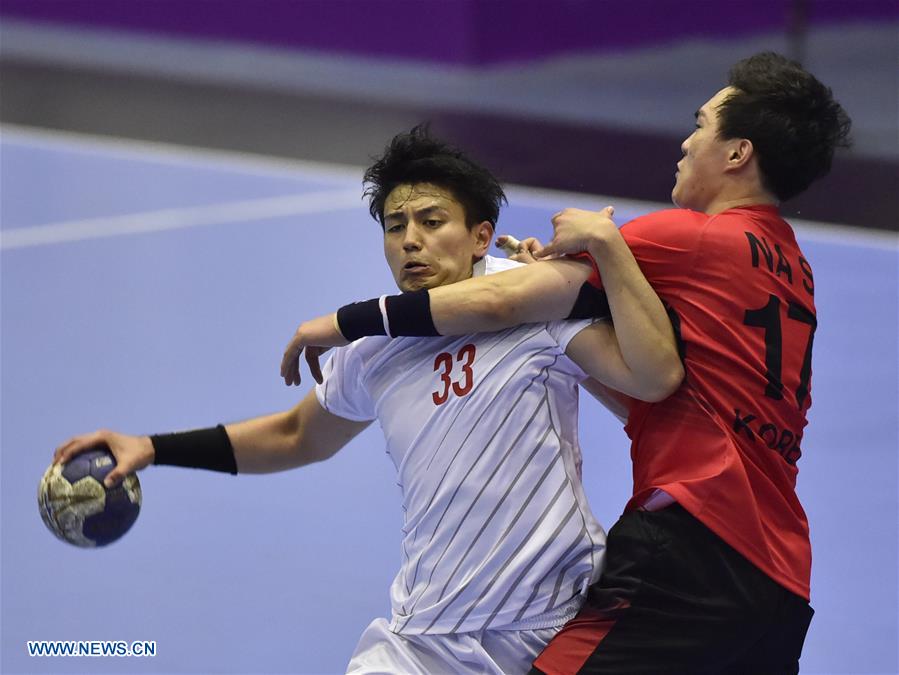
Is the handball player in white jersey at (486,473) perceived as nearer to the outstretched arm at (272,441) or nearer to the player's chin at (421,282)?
the player's chin at (421,282)

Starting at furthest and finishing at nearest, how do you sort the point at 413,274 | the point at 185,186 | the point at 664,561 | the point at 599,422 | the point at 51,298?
1. the point at 185,186
2. the point at 51,298
3. the point at 599,422
4. the point at 413,274
5. the point at 664,561

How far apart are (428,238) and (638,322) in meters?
0.66

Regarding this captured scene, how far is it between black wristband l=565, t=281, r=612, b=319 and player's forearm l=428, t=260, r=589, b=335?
0.6 inches

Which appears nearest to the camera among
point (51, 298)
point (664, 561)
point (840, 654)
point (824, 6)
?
point (664, 561)

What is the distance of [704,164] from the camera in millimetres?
3881

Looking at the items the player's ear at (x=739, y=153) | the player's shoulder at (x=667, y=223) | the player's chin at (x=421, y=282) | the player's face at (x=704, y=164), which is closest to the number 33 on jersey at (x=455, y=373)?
the player's chin at (x=421, y=282)

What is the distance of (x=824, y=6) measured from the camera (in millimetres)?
12461

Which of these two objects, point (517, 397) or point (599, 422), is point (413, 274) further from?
point (599, 422)

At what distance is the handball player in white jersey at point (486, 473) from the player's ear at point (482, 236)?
0.11 meters

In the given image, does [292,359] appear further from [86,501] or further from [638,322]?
[638,322]

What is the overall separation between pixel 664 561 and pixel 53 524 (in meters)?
A: 1.65

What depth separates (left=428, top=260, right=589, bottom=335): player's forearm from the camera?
3.61 m

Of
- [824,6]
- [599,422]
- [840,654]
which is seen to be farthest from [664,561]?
[824,6]

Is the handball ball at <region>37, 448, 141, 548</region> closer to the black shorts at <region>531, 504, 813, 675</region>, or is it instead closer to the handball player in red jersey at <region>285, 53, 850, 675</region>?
the handball player in red jersey at <region>285, 53, 850, 675</region>
